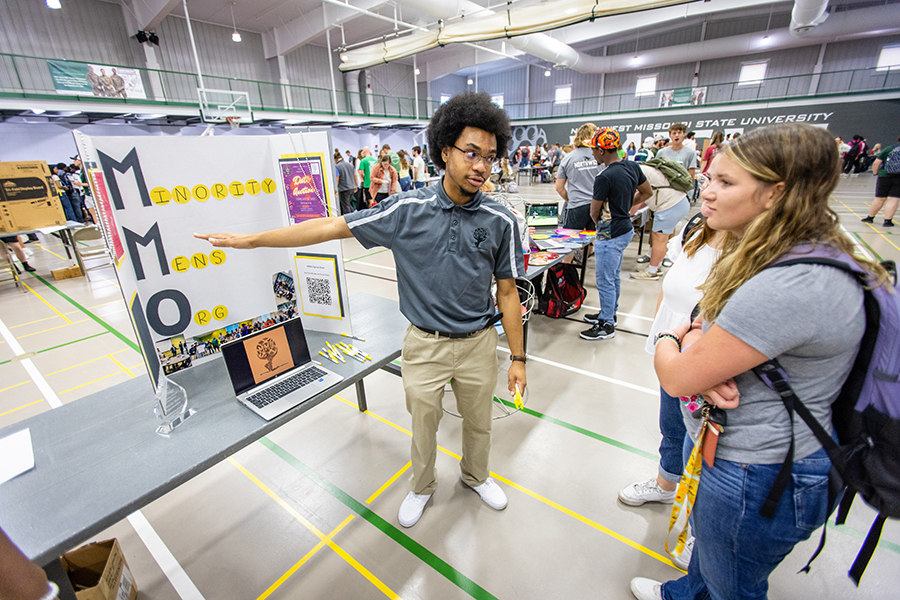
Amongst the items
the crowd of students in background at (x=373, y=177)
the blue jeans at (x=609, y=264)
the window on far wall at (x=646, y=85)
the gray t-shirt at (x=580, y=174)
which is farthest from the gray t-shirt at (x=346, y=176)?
the window on far wall at (x=646, y=85)

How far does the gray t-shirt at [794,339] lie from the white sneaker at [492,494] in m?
1.34

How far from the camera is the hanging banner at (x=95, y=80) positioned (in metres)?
9.77

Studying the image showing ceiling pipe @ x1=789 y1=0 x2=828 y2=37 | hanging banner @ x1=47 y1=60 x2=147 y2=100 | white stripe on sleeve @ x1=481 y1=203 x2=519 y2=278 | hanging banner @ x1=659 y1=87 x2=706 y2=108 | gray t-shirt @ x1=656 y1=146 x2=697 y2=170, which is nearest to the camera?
white stripe on sleeve @ x1=481 y1=203 x2=519 y2=278

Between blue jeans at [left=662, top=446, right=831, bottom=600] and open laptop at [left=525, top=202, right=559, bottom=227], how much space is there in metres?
4.38

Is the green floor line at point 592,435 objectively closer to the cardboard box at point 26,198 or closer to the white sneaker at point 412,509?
the white sneaker at point 412,509

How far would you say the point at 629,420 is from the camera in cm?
265

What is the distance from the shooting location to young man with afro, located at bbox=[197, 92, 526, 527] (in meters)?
1.43

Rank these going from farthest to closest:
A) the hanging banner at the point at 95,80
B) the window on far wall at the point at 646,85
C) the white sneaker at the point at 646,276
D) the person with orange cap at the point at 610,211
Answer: the window on far wall at the point at 646,85
the hanging banner at the point at 95,80
the white sneaker at the point at 646,276
the person with orange cap at the point at 610,211

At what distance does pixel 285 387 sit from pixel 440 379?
2.19 ft

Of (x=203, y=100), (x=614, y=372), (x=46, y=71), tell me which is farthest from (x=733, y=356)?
(x=46, y=71)

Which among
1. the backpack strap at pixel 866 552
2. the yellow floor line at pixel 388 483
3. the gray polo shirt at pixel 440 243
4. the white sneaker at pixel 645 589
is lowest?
the yellow floor line at pixel 388 483

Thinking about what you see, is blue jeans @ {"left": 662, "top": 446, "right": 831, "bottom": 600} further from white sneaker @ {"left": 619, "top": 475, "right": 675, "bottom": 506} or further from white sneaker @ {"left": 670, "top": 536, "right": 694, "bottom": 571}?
white sneaker @ {"left": 619, "top": 475, "right": 675, "bottom": 506}

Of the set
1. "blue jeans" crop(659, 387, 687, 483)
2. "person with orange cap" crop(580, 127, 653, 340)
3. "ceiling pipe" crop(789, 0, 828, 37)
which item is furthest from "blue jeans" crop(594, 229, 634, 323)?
"ceiling pipe" crop(789, 0, 828, 37)

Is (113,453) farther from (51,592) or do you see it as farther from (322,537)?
(322,537)
